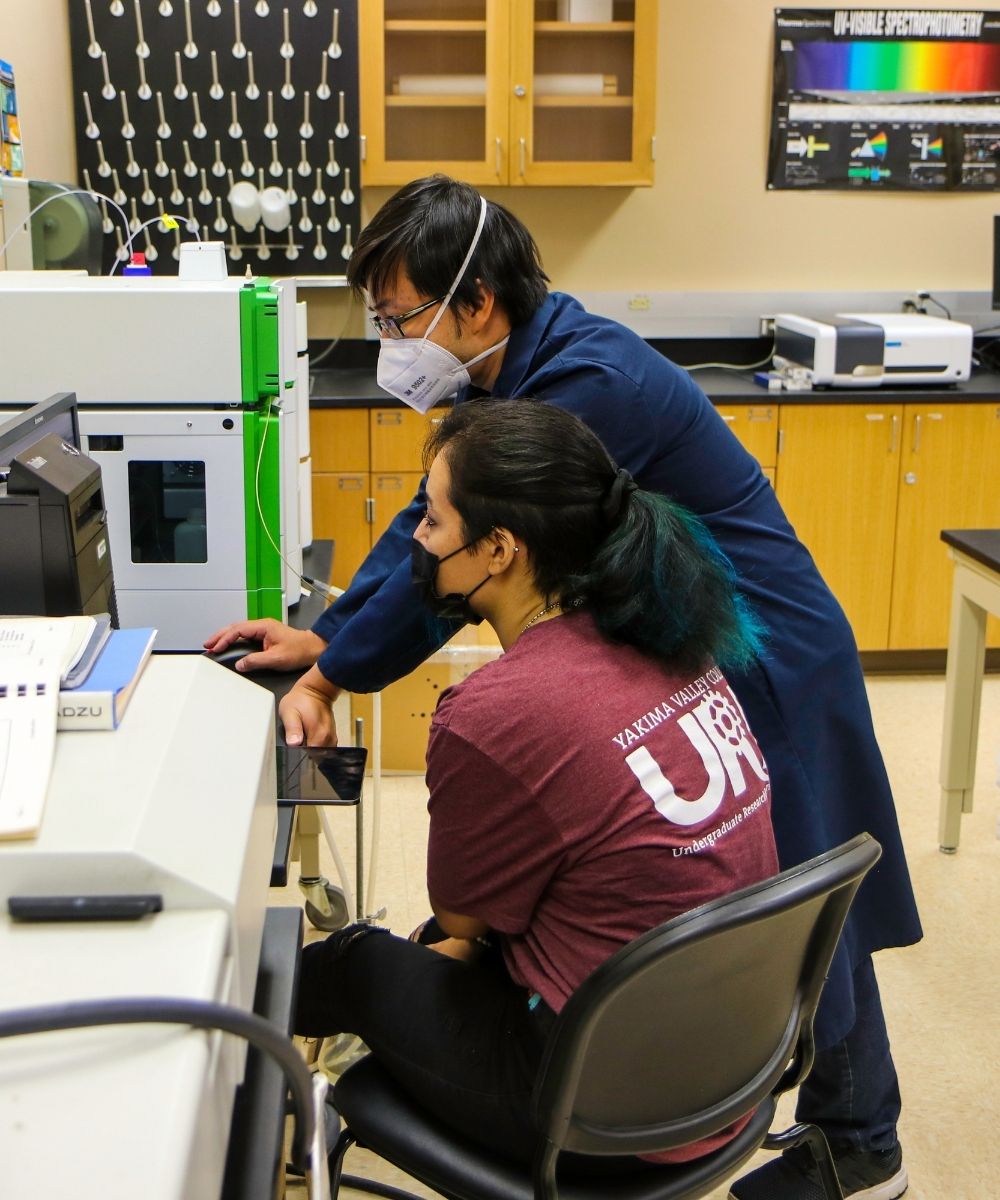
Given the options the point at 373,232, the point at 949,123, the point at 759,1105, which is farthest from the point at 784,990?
the point at 949,123

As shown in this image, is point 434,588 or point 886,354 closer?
point 434,588

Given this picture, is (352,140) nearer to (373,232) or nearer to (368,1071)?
(373,232)

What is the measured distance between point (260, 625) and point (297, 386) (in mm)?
487

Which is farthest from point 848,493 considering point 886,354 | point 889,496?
point 886,354

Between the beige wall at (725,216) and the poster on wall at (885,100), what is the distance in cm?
5

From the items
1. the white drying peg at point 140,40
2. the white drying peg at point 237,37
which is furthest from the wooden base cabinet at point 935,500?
the white drying peg at point 140,40

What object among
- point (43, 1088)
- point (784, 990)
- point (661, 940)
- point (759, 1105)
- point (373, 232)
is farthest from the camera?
point (373, 232)

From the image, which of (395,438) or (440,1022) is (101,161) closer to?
(395,438)

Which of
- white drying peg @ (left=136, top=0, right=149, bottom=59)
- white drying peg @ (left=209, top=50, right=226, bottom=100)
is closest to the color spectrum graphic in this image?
white drying peg @ (left=209, top=50, right=226, bottom=100)

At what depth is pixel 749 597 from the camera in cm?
157

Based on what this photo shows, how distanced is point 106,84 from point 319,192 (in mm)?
669

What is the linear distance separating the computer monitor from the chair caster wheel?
1.13 m

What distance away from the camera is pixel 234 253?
3.92 metres

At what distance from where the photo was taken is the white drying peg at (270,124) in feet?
12.7
